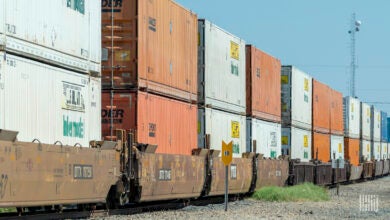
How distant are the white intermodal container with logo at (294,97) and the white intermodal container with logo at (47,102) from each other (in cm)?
1813

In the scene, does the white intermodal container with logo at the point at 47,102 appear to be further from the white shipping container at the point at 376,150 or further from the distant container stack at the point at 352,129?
the white shipping container at the point at 376,150

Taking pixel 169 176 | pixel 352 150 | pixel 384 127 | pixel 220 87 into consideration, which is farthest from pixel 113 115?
pixel 384 127

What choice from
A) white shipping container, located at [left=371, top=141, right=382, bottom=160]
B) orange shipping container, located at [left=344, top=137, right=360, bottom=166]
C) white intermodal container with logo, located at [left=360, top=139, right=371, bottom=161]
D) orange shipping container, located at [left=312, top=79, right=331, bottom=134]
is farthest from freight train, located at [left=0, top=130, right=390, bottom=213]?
white shipping container, located at [left=371, top=141, right=382, bottom=160]

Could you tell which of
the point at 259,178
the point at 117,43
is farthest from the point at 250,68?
the point at 117,43

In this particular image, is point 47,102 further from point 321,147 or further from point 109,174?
point 321,147

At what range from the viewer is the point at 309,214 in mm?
20609

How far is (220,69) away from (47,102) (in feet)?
35.9

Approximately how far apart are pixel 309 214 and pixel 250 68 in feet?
27.6

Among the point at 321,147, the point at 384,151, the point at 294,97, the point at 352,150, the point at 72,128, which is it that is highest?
the point at 294,97

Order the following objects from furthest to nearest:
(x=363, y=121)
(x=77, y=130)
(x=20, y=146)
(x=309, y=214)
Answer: (x=363, y=121)
(x=309, y=214)
(x=77, y=130)
(x=20, y=146)

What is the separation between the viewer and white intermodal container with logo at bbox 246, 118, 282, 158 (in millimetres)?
27422

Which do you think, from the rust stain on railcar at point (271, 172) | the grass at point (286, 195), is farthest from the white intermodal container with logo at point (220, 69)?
the grass at point (286, 195)

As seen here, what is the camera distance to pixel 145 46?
1834cm

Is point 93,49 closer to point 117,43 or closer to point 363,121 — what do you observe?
point 117,43
